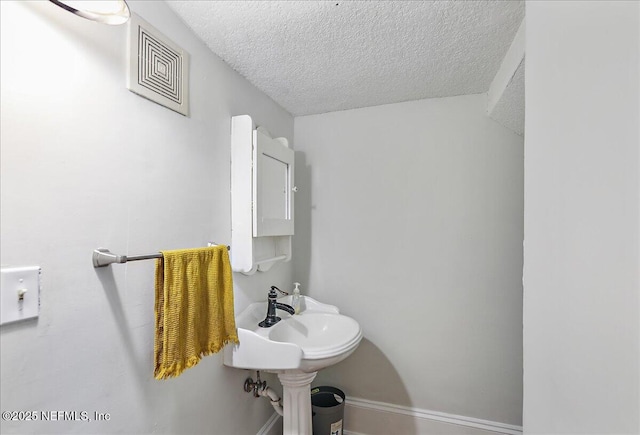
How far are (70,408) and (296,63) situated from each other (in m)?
1.61

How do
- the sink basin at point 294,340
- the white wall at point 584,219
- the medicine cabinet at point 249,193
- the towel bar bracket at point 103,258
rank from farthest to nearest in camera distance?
the medicine cabinet at point 249,193, the sink basin at point 294,340, the towel bar bracket at point 103,258, the white wall at point 584,219

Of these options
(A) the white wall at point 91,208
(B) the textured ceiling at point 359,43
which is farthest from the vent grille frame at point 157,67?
(B) the textured ceiling at point 359,43

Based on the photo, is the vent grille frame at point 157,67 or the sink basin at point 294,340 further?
the sink basin at point 294,340

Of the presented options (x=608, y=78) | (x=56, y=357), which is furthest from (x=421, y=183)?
(x=56, y=357)

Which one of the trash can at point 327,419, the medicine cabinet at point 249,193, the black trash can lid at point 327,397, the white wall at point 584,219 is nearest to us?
the white wall at point 584,219

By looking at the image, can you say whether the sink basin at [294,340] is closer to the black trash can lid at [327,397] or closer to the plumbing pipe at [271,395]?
the plumbing pipe at [271,395]

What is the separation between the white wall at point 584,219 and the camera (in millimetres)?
363

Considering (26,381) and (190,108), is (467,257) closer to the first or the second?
(190,108)

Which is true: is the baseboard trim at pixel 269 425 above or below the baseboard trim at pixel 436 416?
below

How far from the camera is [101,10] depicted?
754 mm

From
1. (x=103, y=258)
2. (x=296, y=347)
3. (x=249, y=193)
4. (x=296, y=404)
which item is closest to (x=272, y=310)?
(x=296, y=347)

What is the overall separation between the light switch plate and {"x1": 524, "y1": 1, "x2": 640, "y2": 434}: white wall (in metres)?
1.13

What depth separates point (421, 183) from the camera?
2006mm

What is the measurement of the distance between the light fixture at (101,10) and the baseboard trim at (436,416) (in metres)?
2.30
